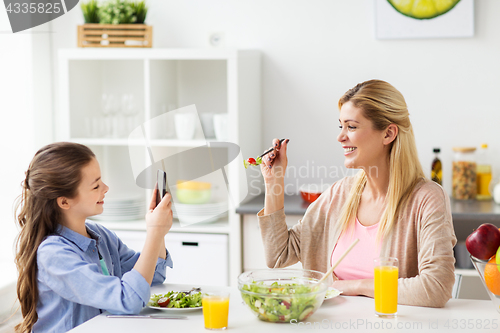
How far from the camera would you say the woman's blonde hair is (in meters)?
1.67

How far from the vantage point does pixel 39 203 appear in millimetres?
1414

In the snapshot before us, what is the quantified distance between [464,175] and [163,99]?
162cm

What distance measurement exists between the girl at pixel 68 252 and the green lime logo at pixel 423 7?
1.91 meters

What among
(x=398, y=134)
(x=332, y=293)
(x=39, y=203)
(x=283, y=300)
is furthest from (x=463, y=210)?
(x=39, y=203)

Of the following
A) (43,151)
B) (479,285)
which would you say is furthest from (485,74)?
(43,151)

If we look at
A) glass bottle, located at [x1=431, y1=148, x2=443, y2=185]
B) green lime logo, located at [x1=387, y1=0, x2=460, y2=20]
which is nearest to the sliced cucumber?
glass bottle, located at [x1=431, y1=148, x2=443, y2=185]

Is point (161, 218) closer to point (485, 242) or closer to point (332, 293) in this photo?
point (332, 293)

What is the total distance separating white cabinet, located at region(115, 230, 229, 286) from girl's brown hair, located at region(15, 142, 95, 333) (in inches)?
48.6

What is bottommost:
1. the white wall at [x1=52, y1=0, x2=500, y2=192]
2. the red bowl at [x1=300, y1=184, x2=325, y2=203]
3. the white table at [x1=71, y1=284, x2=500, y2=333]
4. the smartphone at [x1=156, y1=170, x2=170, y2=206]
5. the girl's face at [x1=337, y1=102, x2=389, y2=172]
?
the white table at [x1=71, y1=284, x2=500, y2=333]

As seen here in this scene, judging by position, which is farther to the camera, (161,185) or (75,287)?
(161,185)

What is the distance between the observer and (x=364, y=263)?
5.56ft

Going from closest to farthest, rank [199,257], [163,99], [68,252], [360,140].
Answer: [68,252], [360,140], [199,257], [163,99]

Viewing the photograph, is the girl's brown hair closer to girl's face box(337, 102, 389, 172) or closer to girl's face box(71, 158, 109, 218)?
girl's face box(71, 158, 109, 218)

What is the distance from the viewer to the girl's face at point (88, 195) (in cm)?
145
